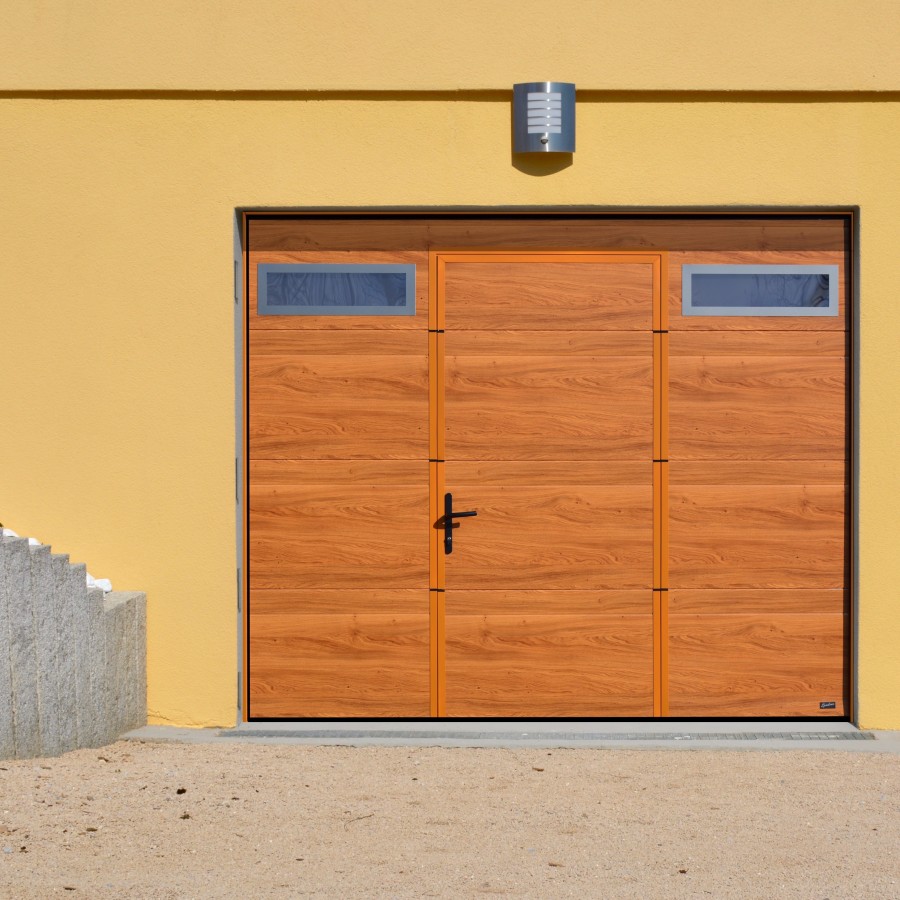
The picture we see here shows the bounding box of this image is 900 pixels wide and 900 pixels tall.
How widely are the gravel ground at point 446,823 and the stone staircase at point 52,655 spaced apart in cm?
17

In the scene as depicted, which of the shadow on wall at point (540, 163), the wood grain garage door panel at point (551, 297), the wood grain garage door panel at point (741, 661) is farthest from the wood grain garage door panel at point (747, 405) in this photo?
the shadow on wall at point (540, 163)

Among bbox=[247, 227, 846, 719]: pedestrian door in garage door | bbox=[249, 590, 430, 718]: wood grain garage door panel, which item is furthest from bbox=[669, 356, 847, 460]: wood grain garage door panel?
bbox=[249, 590, 430, 718]: wood grain garage door panel

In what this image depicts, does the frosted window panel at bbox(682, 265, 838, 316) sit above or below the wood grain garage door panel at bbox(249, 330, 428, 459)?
above

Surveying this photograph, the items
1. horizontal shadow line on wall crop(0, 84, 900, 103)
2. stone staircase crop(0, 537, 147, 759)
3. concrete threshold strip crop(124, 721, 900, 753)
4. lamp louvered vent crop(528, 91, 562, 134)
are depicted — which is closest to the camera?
stone staircase crop(0, 537, 147, 759)

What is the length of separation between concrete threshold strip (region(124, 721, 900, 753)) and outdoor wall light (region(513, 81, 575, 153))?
10.2 ft

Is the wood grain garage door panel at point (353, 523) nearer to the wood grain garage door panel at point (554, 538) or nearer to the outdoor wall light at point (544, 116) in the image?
the wood grain garage door panel at point (554, 538)

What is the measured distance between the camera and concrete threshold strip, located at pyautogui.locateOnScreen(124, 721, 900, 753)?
22.0ft

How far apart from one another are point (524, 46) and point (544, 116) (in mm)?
420

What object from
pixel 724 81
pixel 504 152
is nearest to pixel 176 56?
pixel 504 152

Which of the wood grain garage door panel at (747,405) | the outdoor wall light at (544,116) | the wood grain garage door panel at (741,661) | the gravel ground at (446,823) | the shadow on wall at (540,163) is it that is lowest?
the gravel ground at (446,823)

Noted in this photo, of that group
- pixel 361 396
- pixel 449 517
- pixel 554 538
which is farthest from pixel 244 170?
pixel 554 538

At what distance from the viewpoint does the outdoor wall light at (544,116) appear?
22.6 ft

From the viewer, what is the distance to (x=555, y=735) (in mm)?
6883

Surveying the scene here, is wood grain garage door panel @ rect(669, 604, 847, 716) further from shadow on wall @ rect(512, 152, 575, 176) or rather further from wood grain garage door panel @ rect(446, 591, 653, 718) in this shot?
shadow on wall @ rect(512, 152, 575, 176)
